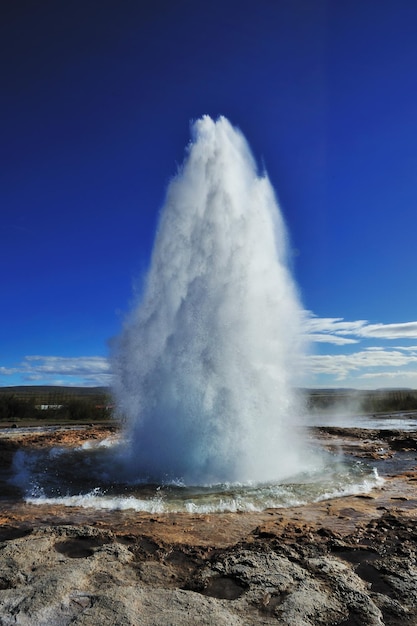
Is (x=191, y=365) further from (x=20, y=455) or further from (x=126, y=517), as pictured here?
(x=20, y=455)

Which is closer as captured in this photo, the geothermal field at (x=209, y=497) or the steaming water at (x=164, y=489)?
the geothermal field at (x=209, y=497)

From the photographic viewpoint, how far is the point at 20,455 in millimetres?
13539

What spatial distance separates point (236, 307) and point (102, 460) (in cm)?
575

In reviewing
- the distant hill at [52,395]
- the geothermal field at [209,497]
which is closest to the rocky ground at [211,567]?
the geothermal field at [209,497]

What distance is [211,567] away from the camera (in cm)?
455

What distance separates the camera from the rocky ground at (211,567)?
3.61 metres

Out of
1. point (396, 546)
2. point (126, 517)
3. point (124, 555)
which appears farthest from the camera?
point (126, 517)

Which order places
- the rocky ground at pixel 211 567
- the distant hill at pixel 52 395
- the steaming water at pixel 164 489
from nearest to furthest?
1. the rocky ground at pixel 211 567
2. the steaming water at pixel 164 489
3. the distant hill at pixel 52 395

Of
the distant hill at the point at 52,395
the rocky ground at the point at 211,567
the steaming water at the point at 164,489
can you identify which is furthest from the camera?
the distant hill at the point at 52,395

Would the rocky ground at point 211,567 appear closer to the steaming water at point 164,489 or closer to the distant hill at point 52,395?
the steaming water at point 164,489

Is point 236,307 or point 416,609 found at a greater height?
point 236,307

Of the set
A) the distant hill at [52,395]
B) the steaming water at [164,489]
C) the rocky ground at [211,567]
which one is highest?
the distant hill at [52,395]

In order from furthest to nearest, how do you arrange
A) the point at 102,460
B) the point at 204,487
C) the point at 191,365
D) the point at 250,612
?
the point at 102,460, the point at 191,365, the point at 204,487, the point at 250,612

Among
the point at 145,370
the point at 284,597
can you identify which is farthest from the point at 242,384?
the point at 284,597
